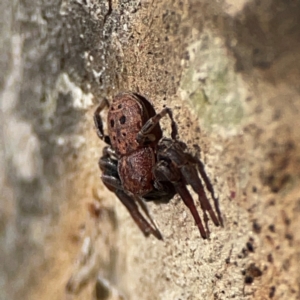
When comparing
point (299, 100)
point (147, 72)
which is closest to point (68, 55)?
point (147, 72)

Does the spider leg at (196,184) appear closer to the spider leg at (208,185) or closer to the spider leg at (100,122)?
the spider leg at (208,185)

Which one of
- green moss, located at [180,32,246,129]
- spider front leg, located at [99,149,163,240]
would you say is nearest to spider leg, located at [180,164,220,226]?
green moss, located at [180,32,246,129]

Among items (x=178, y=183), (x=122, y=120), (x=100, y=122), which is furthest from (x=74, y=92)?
(x=178, y=183)

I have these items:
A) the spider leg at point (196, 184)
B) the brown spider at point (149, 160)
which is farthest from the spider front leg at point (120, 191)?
the spider leg at point (196, 184)

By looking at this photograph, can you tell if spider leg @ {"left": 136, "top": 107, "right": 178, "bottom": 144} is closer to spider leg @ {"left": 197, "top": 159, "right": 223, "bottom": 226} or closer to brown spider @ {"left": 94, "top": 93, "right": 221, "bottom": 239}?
brown spider @ {"left": 94, "top": 93, "right": 221, "bottom": 239}

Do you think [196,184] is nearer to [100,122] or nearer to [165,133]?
[165,133]

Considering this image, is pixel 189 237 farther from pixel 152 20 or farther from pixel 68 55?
pixel 68 55
